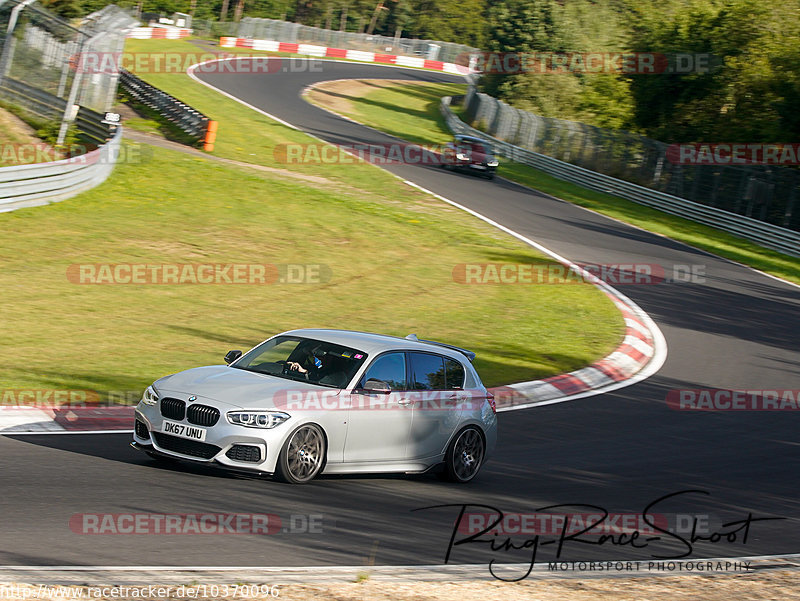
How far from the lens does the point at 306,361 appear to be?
956cm

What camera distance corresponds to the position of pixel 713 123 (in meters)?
46.4

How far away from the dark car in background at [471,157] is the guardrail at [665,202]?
5017 mm

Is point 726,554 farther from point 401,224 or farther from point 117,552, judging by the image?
point 401,224

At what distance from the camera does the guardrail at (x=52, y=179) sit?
2341 cm

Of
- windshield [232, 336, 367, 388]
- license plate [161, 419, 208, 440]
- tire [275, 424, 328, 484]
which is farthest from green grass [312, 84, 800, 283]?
license plate [161, 419, 208, 440]

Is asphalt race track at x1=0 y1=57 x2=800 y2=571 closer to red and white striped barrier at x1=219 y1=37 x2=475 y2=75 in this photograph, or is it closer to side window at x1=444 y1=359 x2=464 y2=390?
side window at x1=444 y1=359 x2=464 y2=390

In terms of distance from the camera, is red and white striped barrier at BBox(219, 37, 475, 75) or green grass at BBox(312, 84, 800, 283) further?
red and white striped barrier at BBox(219, 37, 475, 75)

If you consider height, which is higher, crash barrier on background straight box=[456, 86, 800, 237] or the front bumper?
crash barrier on background straight box=[456, 86, 800, 237]

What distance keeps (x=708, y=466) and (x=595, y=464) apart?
4.95ft

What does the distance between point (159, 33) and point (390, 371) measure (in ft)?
249

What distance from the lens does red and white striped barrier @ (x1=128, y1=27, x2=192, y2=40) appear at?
253 ft

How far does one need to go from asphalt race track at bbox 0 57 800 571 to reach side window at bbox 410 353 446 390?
104 centimetres

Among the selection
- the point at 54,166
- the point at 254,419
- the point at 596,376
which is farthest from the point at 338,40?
the point at 254,419

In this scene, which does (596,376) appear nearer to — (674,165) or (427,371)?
(427,371)
